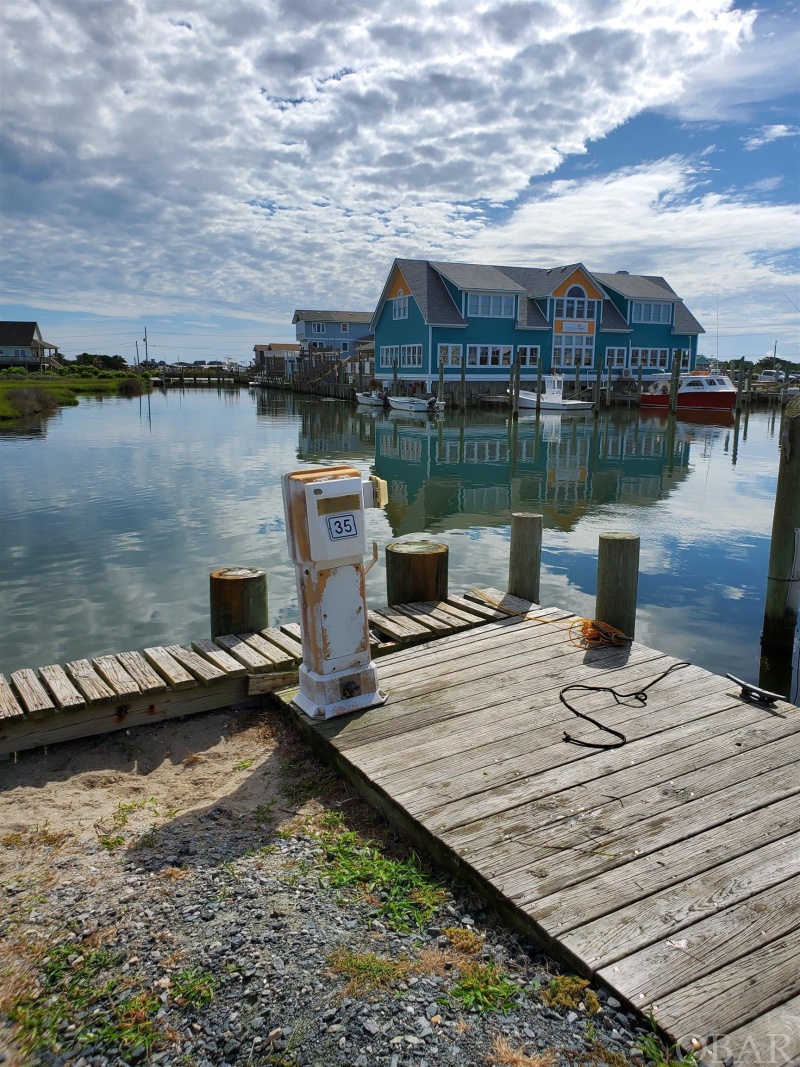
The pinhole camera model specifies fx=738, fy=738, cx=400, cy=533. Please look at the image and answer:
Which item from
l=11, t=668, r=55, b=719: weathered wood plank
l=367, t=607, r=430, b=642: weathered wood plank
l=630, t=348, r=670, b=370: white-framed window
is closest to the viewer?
l=11, t=668, r=55, b=719: weathered wood plank

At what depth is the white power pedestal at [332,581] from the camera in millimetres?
4992

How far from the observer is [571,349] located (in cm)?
5397

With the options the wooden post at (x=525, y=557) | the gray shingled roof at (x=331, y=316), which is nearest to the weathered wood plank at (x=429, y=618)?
the wooden post at (x=525, y=557)

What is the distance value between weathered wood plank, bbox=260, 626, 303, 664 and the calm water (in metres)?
2.67

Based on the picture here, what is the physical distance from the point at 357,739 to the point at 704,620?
667 centimetres

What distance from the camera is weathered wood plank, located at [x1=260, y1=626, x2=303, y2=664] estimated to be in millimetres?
6378

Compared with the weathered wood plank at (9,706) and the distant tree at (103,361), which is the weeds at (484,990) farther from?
the distant tree at (103,361)

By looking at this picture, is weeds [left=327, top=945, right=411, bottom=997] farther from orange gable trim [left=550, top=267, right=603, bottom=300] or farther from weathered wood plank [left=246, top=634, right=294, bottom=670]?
orange gable trim [left=550, top=267, right=603, bottom=300]

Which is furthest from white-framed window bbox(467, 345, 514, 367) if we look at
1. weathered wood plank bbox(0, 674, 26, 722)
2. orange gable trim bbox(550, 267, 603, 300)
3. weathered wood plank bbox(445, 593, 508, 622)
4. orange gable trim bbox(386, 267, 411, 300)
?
weathered wood plank bbox(0, 674, 26, 722)

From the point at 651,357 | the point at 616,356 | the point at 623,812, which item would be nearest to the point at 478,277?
the point at 616,356

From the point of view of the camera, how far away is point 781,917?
316 cm

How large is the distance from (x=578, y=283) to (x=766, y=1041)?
5473 centimetres

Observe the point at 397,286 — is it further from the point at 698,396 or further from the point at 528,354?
the point at 698,396

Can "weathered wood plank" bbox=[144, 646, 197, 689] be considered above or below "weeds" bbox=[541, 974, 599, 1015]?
above
